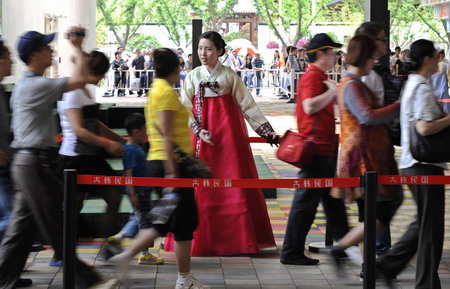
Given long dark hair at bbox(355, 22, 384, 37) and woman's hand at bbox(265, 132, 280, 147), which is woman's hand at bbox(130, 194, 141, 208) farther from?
long dark hair at bbox(355, 22, 384, 37)

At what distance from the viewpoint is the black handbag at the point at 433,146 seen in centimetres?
505

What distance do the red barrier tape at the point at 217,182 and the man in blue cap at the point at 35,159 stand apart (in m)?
0.26

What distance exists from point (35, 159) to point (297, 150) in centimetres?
182

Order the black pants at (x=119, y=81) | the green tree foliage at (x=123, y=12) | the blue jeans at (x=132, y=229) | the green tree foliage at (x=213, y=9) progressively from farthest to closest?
the green tree foliage at (x=123, y=12) < the green tree foliage at (x=213, y=9) < the black pants at (x=119, y=81) < the blue jeans at (x=132, y=229)

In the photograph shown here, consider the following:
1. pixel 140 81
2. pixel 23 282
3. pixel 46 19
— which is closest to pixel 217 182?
pixel 23 282

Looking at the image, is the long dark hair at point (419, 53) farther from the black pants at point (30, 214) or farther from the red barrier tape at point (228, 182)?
the black pants at point (30, 214)

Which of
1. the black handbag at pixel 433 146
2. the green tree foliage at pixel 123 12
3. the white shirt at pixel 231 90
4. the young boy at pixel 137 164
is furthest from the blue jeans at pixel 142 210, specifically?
the green tree foliage at pixel 123 12

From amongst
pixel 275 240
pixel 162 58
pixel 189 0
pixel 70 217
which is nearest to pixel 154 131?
pixel 162 58

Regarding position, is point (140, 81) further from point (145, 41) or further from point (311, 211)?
point (145, 41)

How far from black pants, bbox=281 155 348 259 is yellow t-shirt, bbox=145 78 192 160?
3.48ft

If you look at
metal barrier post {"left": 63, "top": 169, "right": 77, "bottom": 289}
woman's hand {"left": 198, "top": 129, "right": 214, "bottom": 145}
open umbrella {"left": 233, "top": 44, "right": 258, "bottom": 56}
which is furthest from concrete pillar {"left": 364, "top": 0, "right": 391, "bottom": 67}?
open umbrella {"left": 233, "top": 44, "right": 258, "bottom": 56}

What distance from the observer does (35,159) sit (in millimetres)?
5137

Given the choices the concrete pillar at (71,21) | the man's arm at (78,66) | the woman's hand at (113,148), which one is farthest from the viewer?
the concrete pillar at (71,21)

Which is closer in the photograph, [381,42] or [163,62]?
[163,62]
